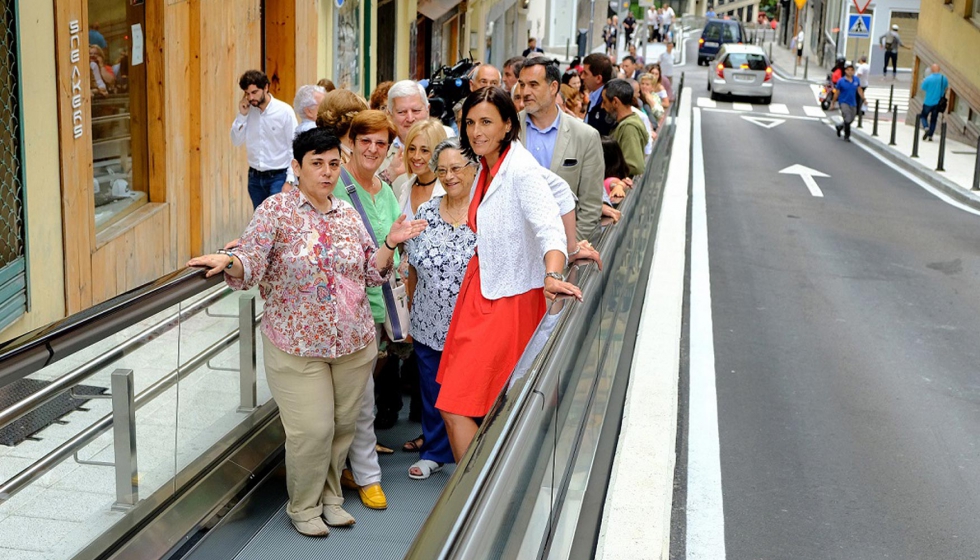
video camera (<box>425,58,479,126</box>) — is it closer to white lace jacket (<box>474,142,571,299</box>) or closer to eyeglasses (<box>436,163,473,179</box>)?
eyeglasses (<box>436,163,473,179</box>)

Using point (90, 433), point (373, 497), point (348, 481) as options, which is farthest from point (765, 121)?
point (90, 433)

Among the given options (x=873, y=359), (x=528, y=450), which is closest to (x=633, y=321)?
(x=873, y=359)

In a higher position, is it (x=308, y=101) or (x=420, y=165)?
(x=308, y=101)

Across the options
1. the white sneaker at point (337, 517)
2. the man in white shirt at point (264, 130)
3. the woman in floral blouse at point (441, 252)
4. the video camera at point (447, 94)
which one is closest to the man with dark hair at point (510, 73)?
the video camera at point (447, 94)

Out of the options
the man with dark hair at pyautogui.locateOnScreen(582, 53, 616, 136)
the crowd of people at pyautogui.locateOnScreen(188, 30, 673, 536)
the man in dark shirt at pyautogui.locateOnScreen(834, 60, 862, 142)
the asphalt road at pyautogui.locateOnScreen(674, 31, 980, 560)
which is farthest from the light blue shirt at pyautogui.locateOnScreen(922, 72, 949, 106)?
the crowd of people at pyautogui.locateOnScreen(188, 30, 673, 536)

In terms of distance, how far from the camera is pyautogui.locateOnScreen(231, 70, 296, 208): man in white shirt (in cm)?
1027

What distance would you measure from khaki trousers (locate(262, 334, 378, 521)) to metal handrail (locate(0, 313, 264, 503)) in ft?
0.89

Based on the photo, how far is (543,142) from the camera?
21.1 ft

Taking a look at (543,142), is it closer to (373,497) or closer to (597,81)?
(373,497)

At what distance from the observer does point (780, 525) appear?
19.9 ft

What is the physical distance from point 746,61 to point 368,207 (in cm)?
3694

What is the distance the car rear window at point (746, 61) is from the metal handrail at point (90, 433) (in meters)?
37.4

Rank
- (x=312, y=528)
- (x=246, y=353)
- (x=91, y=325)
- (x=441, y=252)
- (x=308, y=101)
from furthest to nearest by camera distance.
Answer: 1. (x=308, y=101)
2. (x=246, y=353)
3. (x=441, y=252)
4. (x=312, y=528)
5. (x=91, y=325)

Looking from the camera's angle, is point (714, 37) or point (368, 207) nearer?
point (368, 207)
